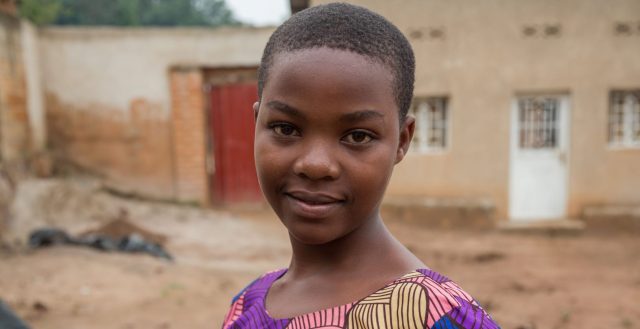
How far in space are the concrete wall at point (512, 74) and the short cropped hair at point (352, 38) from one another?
20.2 ft

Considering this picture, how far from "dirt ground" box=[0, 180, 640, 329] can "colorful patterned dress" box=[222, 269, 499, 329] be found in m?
2.97

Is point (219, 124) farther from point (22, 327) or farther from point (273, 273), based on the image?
point (273, 273)

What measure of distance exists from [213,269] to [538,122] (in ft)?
16.7

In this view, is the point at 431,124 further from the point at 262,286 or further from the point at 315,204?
the point at 315,204

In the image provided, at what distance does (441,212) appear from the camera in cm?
725

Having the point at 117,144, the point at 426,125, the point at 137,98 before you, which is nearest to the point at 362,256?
the point at 426,125

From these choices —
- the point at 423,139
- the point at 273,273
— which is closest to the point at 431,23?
the point at 423,139

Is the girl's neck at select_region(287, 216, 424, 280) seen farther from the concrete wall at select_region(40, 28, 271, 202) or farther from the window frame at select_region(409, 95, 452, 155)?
the concrete wall at select_region(40, 28, 271, 202)

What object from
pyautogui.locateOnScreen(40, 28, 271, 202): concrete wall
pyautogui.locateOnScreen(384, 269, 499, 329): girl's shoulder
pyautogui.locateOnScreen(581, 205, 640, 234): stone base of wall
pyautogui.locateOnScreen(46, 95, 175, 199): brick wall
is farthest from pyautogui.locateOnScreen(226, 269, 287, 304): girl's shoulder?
pyautogui.locateOnScreen(46, 95, 175, 199): brick wall

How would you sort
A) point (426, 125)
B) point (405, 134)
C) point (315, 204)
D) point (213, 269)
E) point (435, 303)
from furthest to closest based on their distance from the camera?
point (426, 125) < point (213, 269) < point (405, 134) < point (315, 204) < point (435, 303)

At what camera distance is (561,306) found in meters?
4.21

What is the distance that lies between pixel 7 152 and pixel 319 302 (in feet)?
25.0

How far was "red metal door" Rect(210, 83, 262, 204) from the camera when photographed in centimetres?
878

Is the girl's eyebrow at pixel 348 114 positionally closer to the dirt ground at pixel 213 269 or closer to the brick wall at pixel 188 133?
the dirt ground at pixel 213 269
